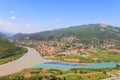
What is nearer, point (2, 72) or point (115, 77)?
point (115, 77)

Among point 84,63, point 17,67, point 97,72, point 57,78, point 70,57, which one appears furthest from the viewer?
point 70,57

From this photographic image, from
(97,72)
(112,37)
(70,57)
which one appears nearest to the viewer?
(97,72)

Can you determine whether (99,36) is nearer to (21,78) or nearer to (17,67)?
(17,67)

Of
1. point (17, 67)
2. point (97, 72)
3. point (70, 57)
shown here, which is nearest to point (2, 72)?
point (17, 67)

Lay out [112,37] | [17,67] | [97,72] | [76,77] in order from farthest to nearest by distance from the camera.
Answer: [112,37], [17,67], [97,72], [76,77]

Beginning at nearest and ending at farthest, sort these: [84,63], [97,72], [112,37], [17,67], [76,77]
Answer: [76,77]
[97,72]
[17,67]
[84,63]
[112,37]

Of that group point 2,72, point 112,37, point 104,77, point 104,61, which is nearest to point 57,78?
point 104,77

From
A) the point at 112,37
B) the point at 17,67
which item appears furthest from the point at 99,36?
the point at 17,67

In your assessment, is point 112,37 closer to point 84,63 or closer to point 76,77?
point 84,63

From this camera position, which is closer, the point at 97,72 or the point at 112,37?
the point at 97,72
